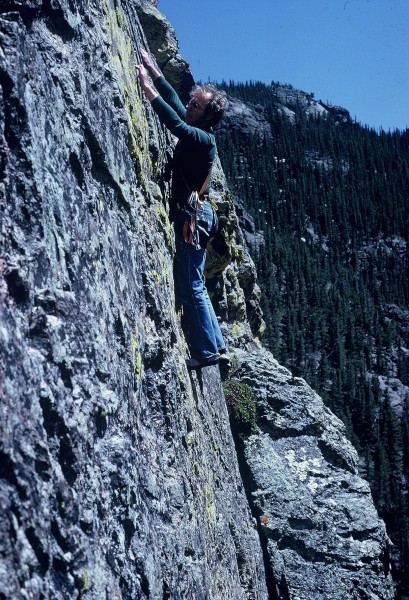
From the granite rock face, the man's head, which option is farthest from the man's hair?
the granite rock face

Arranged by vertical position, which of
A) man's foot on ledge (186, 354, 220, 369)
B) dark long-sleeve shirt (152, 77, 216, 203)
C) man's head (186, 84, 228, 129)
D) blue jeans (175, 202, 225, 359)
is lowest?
man's foot on ledge (186, 354, 220, 369)

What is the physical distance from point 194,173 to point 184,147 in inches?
10.8

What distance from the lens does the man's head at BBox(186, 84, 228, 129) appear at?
5.71 meters

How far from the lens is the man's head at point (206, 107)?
5711 mm

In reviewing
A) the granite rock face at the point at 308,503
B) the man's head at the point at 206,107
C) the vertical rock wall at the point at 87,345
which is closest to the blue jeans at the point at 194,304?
the vertical rock wall at the point at 87,345

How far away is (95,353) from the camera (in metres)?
3.32

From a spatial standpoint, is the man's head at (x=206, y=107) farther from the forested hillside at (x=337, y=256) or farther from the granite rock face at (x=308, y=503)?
the forested hillside at (x=337, y=256)

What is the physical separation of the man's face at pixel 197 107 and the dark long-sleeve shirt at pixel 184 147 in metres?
0.11

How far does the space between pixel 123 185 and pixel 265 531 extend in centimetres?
591

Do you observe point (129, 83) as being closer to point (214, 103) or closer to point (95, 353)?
point (214, 103)

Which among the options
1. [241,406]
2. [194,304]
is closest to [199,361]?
[194,304]

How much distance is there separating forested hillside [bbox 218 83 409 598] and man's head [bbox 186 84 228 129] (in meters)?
34.2

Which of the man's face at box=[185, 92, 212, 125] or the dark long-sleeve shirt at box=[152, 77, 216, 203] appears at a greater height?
the man's face at box=[185, 92, 212, 125]

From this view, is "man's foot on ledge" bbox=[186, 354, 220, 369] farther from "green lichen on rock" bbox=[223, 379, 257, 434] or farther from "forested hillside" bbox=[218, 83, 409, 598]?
"forested hillside" bbox=[218, 83, 409, 598]
